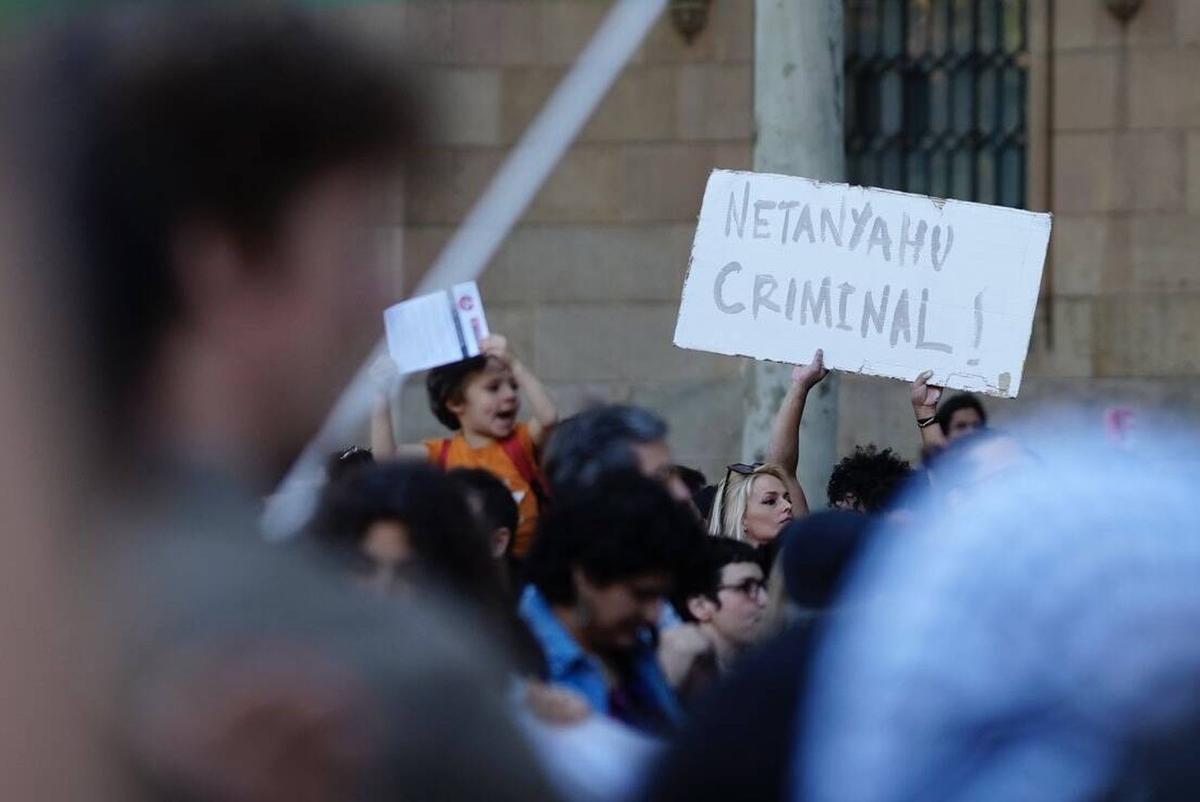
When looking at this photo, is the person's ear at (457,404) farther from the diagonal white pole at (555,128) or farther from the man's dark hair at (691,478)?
the diagonal white pole at (555,128)

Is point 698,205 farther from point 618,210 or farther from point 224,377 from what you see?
point 224,377

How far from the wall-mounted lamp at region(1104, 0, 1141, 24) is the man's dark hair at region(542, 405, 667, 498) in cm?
691

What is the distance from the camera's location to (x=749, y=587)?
484 cm

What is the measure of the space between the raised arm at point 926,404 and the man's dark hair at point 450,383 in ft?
4.45

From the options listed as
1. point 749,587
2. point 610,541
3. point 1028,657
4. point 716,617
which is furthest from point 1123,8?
point 1028,657

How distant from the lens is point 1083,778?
135 centimetres

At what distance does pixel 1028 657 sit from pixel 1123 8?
9.75 metres

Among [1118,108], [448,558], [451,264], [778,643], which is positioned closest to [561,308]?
[451,264]

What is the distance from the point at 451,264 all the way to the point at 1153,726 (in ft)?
23.7

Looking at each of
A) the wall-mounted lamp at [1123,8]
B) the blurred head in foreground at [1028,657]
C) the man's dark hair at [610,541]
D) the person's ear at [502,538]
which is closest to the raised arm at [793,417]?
the person's ear at [502,538]

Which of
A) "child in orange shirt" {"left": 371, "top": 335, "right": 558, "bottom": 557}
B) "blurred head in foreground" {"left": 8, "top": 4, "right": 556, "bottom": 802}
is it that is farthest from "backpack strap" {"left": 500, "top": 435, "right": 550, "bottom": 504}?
"blurred head in foreground" {"left": 8, "top": 4, "right": 556, "bottom": 802}

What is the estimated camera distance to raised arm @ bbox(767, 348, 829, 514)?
6191mm

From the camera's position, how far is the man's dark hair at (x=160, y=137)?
1.11 meters

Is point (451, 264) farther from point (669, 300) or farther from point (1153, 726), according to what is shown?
point (1153, 726)
